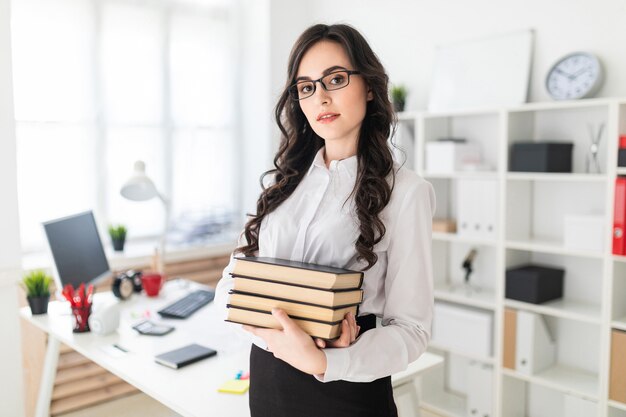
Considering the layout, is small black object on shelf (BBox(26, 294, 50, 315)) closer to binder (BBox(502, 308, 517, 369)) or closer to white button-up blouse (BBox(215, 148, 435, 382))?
white button-up blouse (BBox(215, 148, 435, 382))

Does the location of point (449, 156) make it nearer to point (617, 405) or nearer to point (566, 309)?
point (566, 309)

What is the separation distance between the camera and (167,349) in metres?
2.18

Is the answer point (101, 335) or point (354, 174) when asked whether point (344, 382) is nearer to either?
point (354, 174)

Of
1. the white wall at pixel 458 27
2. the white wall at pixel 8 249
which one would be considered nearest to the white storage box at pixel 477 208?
the white wall at pixel 458 27

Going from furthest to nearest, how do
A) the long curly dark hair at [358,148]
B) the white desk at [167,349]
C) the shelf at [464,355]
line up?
the shelf at [464,355] → the white desk at [167,349] → the long curly dark hair at [358,148]

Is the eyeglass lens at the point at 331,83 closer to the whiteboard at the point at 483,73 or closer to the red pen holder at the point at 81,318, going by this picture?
the red pen holder at the point at 81,318

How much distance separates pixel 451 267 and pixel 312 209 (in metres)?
2.43

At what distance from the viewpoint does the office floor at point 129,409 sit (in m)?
3.28

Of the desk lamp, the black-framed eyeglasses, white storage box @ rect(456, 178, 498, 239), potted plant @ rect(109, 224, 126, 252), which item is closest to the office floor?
potted plant @ rect(109, 224, 126, 252)

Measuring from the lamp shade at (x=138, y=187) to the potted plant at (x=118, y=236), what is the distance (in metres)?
0.68

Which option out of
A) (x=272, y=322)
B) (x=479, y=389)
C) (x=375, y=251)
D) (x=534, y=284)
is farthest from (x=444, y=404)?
(x=272, y=322)

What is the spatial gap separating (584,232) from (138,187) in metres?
2.21

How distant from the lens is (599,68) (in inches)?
108

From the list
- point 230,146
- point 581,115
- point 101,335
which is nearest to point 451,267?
point 581,115
